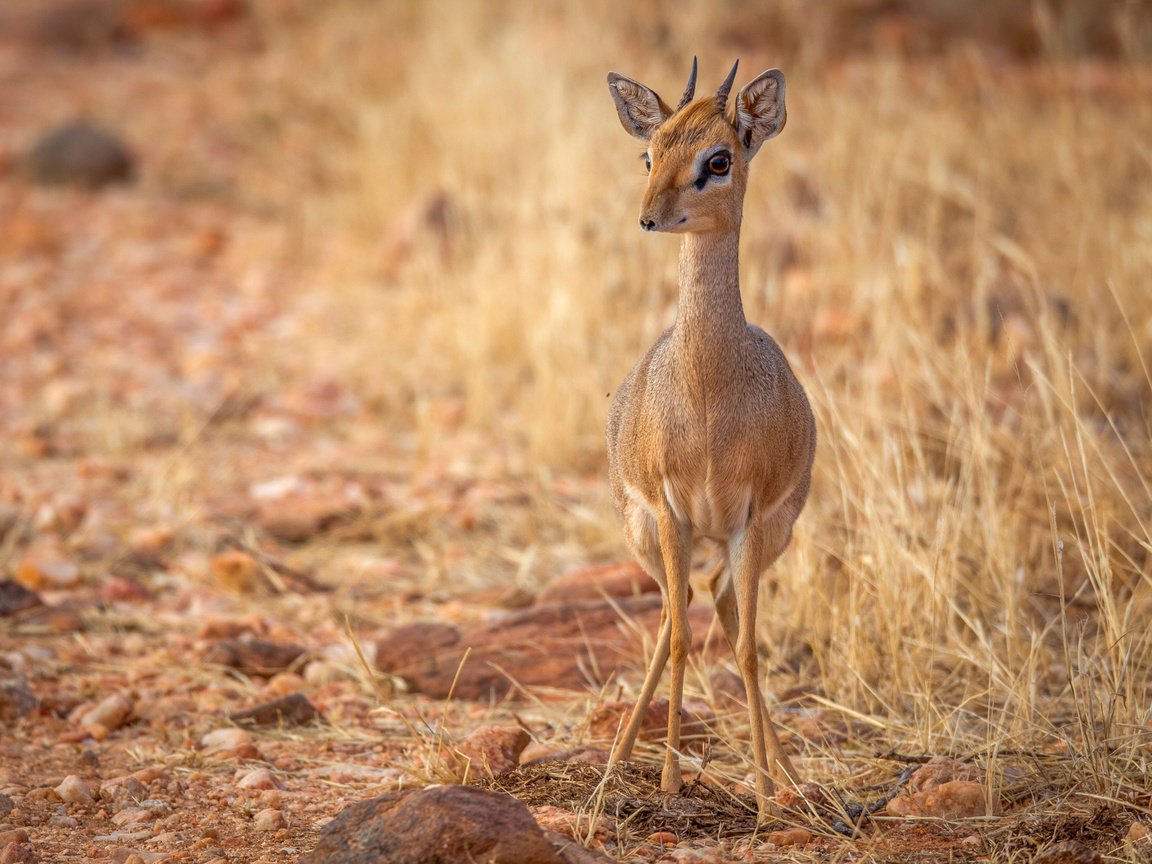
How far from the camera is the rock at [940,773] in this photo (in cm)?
357

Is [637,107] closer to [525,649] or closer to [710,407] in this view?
[710,407]

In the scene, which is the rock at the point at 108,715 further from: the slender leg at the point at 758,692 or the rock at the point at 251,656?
the slender leg at the point at 758,692

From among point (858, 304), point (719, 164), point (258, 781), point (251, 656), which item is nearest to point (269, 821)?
point (258, 781)

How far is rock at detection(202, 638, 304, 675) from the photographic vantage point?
189 inches

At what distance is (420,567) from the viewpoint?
5.88m

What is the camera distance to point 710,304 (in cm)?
347

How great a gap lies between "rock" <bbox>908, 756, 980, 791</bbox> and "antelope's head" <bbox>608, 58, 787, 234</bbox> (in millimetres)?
1473

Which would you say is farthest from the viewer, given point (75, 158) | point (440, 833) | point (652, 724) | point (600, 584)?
point (75, 158)

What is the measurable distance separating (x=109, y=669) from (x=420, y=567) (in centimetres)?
146

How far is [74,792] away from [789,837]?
1867 millimetres

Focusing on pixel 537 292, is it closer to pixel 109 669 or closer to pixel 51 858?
pixel 109 669

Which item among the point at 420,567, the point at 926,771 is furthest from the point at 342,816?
the point at 420,567

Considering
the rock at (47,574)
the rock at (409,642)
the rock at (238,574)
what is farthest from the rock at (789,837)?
the rock at (47,574)

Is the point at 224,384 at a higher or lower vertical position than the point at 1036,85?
lower
